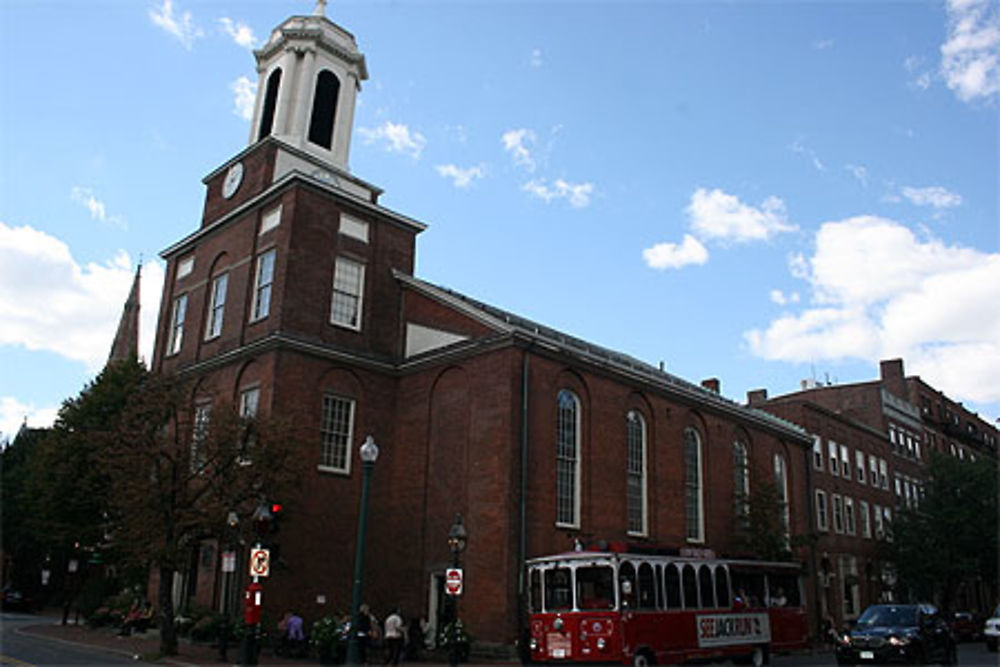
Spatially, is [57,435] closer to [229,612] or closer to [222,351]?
[222,351]

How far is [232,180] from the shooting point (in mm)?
32906

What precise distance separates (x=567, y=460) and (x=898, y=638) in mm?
11627

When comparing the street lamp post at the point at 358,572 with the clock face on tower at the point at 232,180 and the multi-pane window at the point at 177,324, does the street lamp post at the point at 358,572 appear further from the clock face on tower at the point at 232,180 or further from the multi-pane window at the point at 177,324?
the multi-pane window at the point at 177,324

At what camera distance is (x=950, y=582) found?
47750mm

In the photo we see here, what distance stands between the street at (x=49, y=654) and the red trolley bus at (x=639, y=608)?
A: 10.5m

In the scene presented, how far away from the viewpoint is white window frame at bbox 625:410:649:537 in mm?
30875

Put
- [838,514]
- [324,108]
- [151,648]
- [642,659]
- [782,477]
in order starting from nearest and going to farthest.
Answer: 1. [642,659]
2. [151,648]
3. [324,108]
4. [782,477]
5. [838,514]

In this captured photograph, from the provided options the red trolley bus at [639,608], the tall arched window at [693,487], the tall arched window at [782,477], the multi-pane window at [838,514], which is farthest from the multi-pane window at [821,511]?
the red trolley bus at [639,608]

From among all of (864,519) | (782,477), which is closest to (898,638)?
(782,477)

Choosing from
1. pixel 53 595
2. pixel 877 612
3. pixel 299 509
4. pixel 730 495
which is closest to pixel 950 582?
pixel 730 495

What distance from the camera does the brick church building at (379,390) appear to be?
2583 cm

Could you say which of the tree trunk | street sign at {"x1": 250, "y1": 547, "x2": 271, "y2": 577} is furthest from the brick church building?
street sign at {"x1": 250, "y1": 547, "x2": 271, "y2": 577}

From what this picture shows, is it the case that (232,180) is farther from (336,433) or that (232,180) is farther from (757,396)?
(757,396)

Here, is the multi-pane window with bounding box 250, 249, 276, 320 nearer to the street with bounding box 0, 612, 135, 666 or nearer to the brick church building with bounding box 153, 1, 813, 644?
the brick church building with bounding box 153, 1, 813, 644
